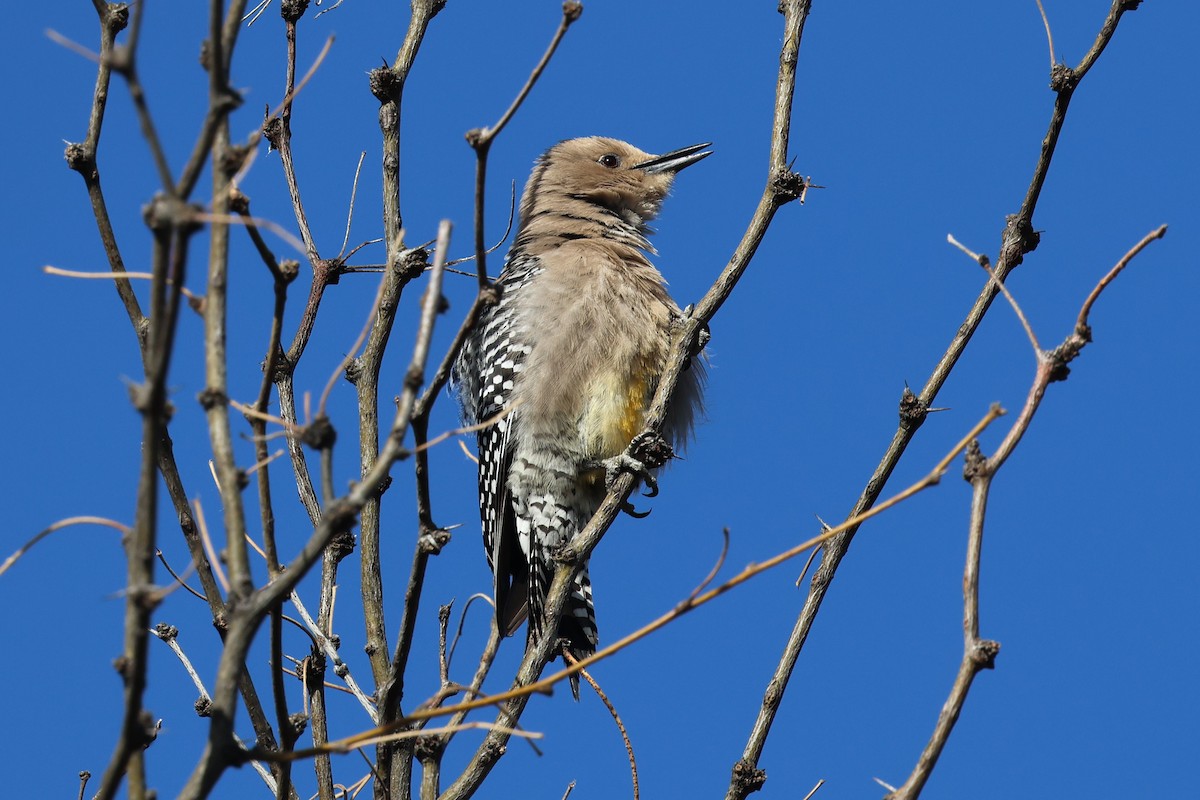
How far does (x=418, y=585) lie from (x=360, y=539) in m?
0.91

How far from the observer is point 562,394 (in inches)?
237

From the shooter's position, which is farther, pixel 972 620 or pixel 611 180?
pixel 611 180

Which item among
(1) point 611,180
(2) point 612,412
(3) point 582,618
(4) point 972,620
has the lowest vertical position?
(4) point 972,620

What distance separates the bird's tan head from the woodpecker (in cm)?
48

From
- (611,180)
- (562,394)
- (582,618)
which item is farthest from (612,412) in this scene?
(611,180)

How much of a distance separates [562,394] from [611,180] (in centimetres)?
174

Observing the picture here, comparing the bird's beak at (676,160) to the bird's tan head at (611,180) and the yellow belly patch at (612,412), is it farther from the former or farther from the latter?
the yellow belly patch at (612,412)

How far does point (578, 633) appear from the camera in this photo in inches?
247

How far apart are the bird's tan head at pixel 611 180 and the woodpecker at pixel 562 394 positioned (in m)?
0.48

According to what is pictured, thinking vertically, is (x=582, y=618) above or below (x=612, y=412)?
below

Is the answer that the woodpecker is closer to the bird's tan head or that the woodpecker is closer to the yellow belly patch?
the yellow belly patch

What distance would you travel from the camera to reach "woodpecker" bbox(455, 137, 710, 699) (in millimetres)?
5992

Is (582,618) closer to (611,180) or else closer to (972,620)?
(611,180)

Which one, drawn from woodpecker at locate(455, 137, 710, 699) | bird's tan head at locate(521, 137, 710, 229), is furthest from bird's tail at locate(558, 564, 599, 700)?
bird's tan head at locate(521, 137, 710, 229)
